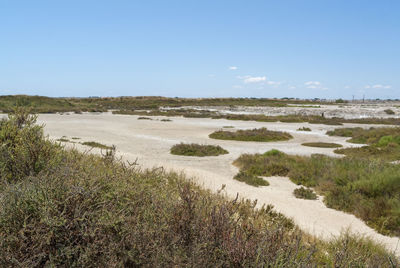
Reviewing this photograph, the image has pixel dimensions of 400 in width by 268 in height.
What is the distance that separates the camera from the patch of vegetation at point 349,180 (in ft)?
27.2

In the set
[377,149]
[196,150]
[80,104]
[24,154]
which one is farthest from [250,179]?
[80,104]

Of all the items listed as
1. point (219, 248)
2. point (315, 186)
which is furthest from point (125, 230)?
point (315, 186)

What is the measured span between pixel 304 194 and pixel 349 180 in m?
2.18

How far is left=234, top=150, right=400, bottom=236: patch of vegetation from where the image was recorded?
8.30 m

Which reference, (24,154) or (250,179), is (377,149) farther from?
(24,154)

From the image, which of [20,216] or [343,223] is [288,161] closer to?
[343,223]

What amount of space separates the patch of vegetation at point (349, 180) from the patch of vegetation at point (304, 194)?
413 millimetres

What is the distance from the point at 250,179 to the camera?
1187 cm

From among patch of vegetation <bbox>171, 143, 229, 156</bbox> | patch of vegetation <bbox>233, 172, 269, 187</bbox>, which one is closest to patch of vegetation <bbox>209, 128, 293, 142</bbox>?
patch of vegetation <bbox>171, 143, 229, 156</bbox>

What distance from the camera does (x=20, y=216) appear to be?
3439mm

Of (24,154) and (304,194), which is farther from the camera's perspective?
(304,194)

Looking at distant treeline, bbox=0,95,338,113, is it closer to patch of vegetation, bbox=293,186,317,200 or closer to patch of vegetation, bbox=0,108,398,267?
patch of vegetation, bbox=293,186,317,200

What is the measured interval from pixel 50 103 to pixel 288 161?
81.0m

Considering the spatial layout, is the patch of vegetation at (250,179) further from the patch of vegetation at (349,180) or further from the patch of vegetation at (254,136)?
the patch of vegetation at (254,136)
